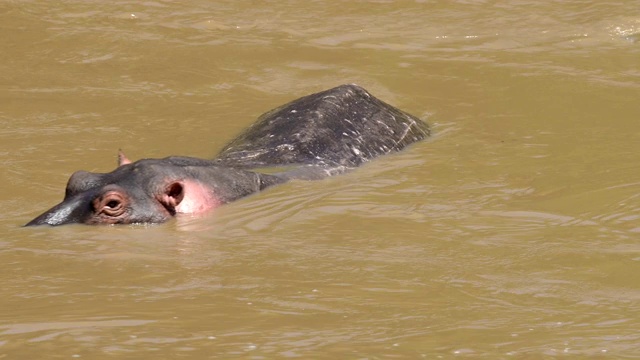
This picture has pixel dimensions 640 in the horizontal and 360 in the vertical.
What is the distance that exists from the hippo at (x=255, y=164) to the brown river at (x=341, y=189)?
16 centimetres

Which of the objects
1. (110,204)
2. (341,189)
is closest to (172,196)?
(110,204)

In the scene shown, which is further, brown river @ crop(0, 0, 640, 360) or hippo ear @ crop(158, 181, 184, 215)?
hippo ear @ crop(158, 181, 184, 215)

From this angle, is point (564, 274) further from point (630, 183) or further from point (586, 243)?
point (630, 183)

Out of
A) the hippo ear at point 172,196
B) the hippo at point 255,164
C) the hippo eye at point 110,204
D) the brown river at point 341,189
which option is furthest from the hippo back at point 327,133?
the hippo eye at point 110,204

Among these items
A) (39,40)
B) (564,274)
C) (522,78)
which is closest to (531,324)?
(564,274)

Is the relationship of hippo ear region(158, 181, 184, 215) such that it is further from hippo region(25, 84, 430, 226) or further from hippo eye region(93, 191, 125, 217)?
hippo eye region(93, 191, 125, 217)

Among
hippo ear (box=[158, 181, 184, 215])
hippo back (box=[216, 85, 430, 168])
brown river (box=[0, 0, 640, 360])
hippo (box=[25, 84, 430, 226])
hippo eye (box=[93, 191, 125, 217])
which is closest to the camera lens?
brown river (box=[0, 0, 640, 360])

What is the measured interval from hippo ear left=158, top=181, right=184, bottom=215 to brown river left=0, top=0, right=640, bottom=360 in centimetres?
14

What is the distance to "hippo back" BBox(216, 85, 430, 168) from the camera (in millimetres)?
9258

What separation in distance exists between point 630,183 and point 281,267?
9.69 ft

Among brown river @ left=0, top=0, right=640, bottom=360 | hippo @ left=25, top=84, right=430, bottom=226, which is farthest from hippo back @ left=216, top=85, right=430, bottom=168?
brown river @ left=0, top=0, right=640, bottom=360

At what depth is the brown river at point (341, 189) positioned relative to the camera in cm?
543

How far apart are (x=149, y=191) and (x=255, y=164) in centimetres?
133

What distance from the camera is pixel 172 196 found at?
8016 mm
